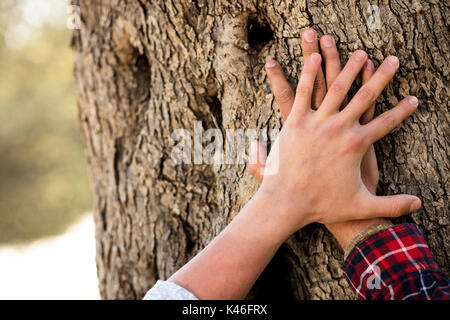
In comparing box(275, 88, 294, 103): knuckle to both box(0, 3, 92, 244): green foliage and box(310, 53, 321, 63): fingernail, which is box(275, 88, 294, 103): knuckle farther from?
box(0, 3, 92, 244): green foliage

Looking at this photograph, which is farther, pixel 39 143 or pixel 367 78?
pixel 39 143

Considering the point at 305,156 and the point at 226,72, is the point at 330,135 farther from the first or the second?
the point at 226,72

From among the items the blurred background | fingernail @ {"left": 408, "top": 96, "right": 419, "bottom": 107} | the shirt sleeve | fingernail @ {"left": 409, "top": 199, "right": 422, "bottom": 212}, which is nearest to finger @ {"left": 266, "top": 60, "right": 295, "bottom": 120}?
fingernail @ {"left": 408, "top": 96, "right": 419, "bottom": 107}

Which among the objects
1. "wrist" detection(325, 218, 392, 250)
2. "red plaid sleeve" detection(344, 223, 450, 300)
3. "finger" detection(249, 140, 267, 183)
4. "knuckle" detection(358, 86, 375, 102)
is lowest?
"red plaid sleeve" detection(344, 223, 450, 300)

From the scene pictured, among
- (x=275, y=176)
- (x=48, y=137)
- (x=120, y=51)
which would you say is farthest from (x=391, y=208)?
(x=48, y=137)

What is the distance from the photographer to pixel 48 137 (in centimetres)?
856

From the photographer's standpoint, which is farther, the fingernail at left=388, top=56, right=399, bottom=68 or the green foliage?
the green foliage

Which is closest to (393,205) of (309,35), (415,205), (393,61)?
(415,205)

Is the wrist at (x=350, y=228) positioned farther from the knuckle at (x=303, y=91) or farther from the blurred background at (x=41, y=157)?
the blurred background at (x=41, y=157)

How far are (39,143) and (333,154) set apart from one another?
8.34 metres

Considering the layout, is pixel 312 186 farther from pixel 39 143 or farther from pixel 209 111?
pixel 39 143

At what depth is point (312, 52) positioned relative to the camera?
1304 mm

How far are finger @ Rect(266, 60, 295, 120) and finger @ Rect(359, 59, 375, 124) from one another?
0.22 m

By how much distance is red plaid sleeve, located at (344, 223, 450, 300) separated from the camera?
110 cm
